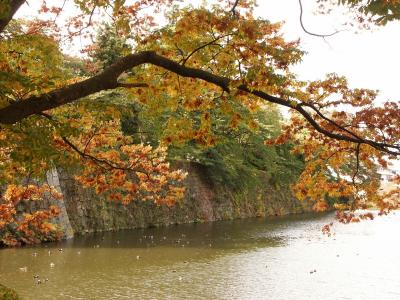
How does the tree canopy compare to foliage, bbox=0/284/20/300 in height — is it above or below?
above

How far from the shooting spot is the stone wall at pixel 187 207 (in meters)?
22.8

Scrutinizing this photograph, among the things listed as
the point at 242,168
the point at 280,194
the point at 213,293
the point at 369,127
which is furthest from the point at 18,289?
the point at 280,194

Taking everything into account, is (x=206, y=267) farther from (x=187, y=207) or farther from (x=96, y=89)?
(x=187, y=207)

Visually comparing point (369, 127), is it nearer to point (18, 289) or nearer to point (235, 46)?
point (235, 46)

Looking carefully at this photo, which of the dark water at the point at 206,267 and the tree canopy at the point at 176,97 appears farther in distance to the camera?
the dark water at the point at 206,267

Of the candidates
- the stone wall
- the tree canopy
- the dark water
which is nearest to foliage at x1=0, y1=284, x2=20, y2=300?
the tree canopy

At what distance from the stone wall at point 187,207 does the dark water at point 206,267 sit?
1431 mm

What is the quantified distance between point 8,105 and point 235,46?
3.02 metres

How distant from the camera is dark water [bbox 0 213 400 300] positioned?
12578 mm

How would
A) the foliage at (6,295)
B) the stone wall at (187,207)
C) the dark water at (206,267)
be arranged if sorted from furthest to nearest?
1. the stone wall at (187,207)
2. the dark water at (206,267)
3. the foliage at (6,295)

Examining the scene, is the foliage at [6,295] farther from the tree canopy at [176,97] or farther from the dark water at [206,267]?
the dark water at [206,267]

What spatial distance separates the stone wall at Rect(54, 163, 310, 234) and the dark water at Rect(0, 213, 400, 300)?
1.43 metres

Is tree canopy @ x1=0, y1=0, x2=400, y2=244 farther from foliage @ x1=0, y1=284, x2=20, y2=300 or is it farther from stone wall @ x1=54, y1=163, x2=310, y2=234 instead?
stone wall @ x1=54, y1=163, x2=310, y2=234

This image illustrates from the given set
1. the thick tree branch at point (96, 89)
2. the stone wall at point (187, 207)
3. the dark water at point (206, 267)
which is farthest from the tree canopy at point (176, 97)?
the stone wall at point (187, 207)
